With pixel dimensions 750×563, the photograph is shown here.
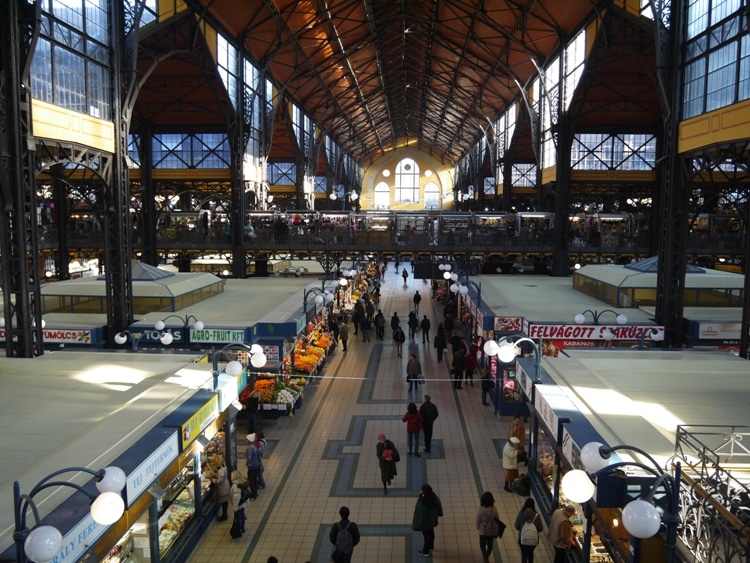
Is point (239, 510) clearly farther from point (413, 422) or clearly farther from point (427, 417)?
point (427, 417)

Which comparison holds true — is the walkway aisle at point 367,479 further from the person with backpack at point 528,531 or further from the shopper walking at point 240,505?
the person with backpack at point 528,531

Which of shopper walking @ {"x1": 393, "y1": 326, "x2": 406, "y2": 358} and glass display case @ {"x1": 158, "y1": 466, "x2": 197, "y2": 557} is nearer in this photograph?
glass display case @ {"x1": 158, "y1": 466, "x2": 197, "y2": 557}

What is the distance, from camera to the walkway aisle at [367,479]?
985 centimetres

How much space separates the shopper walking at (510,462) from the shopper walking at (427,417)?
2.19 m

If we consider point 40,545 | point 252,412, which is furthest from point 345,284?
point 40,545

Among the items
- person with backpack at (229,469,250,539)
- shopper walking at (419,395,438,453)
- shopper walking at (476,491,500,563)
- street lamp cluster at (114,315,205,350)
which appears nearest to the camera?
shopper walking at (476,491,500,563)

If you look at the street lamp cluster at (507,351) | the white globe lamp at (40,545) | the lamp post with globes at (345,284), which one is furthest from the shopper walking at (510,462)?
the lamp post with globes at (345,284)

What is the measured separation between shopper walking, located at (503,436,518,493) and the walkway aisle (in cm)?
26

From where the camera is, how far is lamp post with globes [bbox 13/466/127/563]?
455 centimetres

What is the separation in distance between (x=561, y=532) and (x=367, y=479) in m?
4.61

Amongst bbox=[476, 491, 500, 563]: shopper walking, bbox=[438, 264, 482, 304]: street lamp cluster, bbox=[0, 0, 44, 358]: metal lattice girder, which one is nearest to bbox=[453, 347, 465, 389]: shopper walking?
bbox=[438, 264, 482, 304]: street lamp cluster

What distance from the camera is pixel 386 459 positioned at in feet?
38.0

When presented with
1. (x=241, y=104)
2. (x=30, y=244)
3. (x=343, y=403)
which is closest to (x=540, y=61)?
(x=241, y=104)

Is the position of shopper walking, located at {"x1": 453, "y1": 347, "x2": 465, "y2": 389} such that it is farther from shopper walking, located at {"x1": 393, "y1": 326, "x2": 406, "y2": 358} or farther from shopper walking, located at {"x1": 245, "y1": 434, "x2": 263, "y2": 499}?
shopper walking, located at {"x1": 245, "y1": 434, "x2": 263, "y2": 499}
